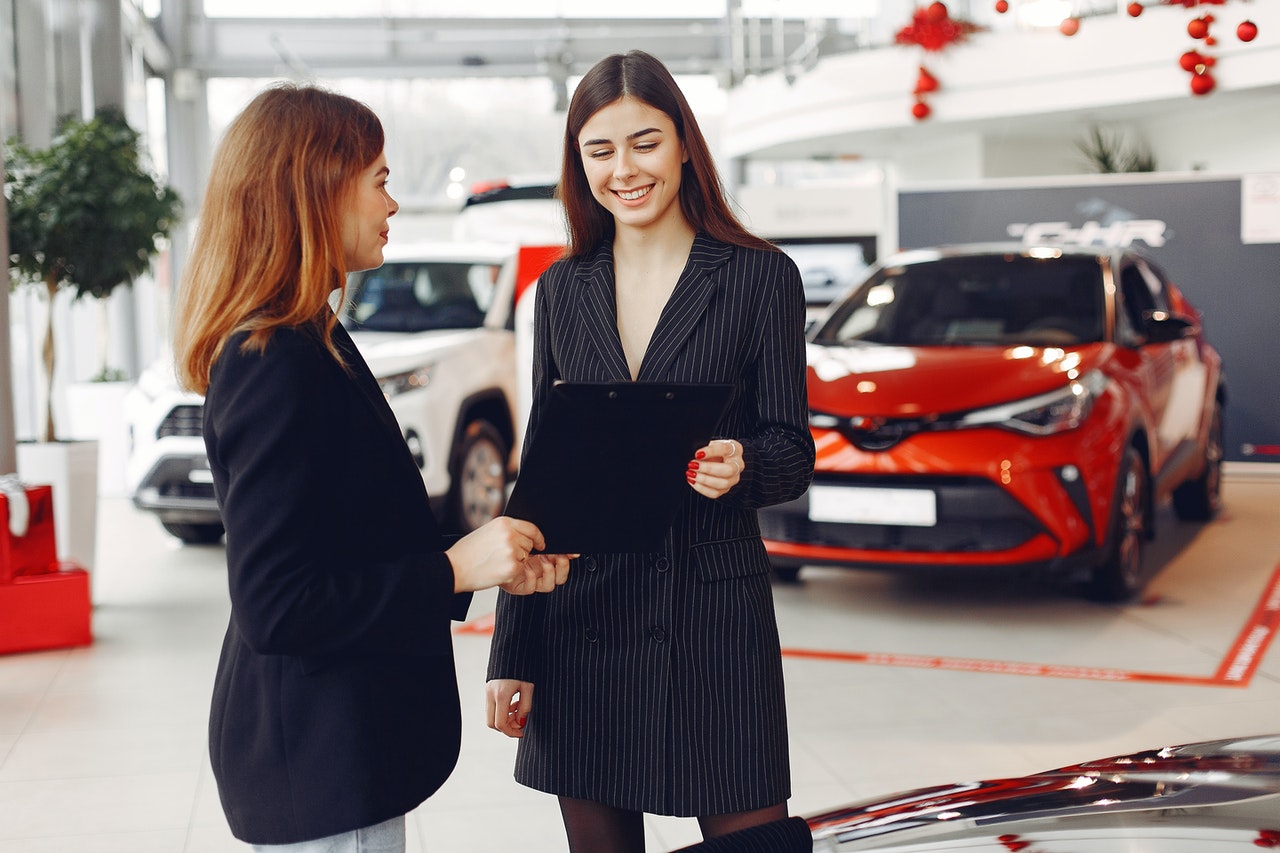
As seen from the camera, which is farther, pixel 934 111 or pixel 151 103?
pixel 151 103

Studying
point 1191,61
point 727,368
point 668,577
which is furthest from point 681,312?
point 1191,61

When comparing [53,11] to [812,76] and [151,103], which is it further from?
[812,76]

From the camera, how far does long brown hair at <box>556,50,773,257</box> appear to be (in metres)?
1.80

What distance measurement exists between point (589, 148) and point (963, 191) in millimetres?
7737

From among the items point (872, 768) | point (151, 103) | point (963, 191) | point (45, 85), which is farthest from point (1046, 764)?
point (151, 103)

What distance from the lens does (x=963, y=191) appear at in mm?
9125

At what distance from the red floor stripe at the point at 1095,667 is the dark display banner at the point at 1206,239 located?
3.92 metres

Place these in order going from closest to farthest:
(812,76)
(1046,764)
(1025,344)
Answer: (1046,764)
(1025,344)
(812,76)

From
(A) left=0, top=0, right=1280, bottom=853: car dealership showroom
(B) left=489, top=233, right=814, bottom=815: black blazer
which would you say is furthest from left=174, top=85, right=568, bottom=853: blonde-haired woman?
(B) left=489, top=233, right=814, bottom=815: black blazer

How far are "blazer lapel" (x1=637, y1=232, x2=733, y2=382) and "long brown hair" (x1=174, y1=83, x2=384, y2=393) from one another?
0.50 m

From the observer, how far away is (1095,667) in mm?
4535

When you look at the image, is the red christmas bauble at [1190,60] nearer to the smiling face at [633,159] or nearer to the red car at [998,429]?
the red car at [998,429]

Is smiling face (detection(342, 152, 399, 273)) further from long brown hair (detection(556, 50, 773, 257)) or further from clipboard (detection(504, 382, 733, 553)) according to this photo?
long brown hair (detection(556, 50, 773, 257))

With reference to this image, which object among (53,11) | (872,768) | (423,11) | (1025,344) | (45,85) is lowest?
(872,768)
